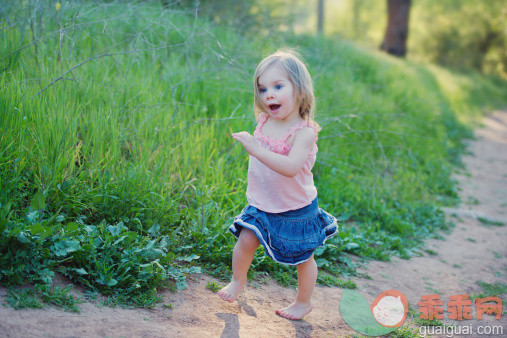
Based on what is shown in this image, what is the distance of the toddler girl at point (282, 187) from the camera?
253cm

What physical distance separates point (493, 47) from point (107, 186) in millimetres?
30538

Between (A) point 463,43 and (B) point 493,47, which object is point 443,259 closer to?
(A) point 463,43

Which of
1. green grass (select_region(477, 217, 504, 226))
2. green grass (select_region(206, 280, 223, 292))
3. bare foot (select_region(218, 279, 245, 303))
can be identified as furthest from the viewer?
green grass (select_region(477, 217, 504, 226))

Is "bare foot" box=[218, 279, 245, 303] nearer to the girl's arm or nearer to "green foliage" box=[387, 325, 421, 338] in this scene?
the girl's arm

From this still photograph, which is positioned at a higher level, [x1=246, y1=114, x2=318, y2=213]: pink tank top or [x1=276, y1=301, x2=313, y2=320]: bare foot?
[x1=246, y1=114, x2=318, y2=213]: pink tank top

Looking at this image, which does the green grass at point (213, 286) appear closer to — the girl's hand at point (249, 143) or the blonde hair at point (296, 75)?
the girl's hand at point (249, 143)

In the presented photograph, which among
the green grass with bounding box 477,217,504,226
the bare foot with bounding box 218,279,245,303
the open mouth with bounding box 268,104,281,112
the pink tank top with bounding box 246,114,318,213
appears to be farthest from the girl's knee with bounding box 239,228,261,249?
the green grass with bounding box 477,217,504,226

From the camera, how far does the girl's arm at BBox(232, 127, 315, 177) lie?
2352 mm

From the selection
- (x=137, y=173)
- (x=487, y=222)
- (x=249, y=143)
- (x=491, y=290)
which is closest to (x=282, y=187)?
(x=249, y=143)

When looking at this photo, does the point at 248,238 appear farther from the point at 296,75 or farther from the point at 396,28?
the point at 396,28

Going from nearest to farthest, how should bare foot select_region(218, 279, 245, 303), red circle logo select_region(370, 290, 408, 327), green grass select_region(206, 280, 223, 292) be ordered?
bare foot select_region(218, 279, 245, 303) < green grass select_region(206, 280, 223, 292) < red circle logo select_region(370, 290, 408, 327)

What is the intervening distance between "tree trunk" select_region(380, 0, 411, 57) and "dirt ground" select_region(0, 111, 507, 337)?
527 inches

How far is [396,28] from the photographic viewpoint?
17.5 m

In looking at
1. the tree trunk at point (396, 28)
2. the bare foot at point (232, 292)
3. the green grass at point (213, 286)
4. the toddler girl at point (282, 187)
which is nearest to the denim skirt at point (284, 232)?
the toddler girl at point (282, 187)
